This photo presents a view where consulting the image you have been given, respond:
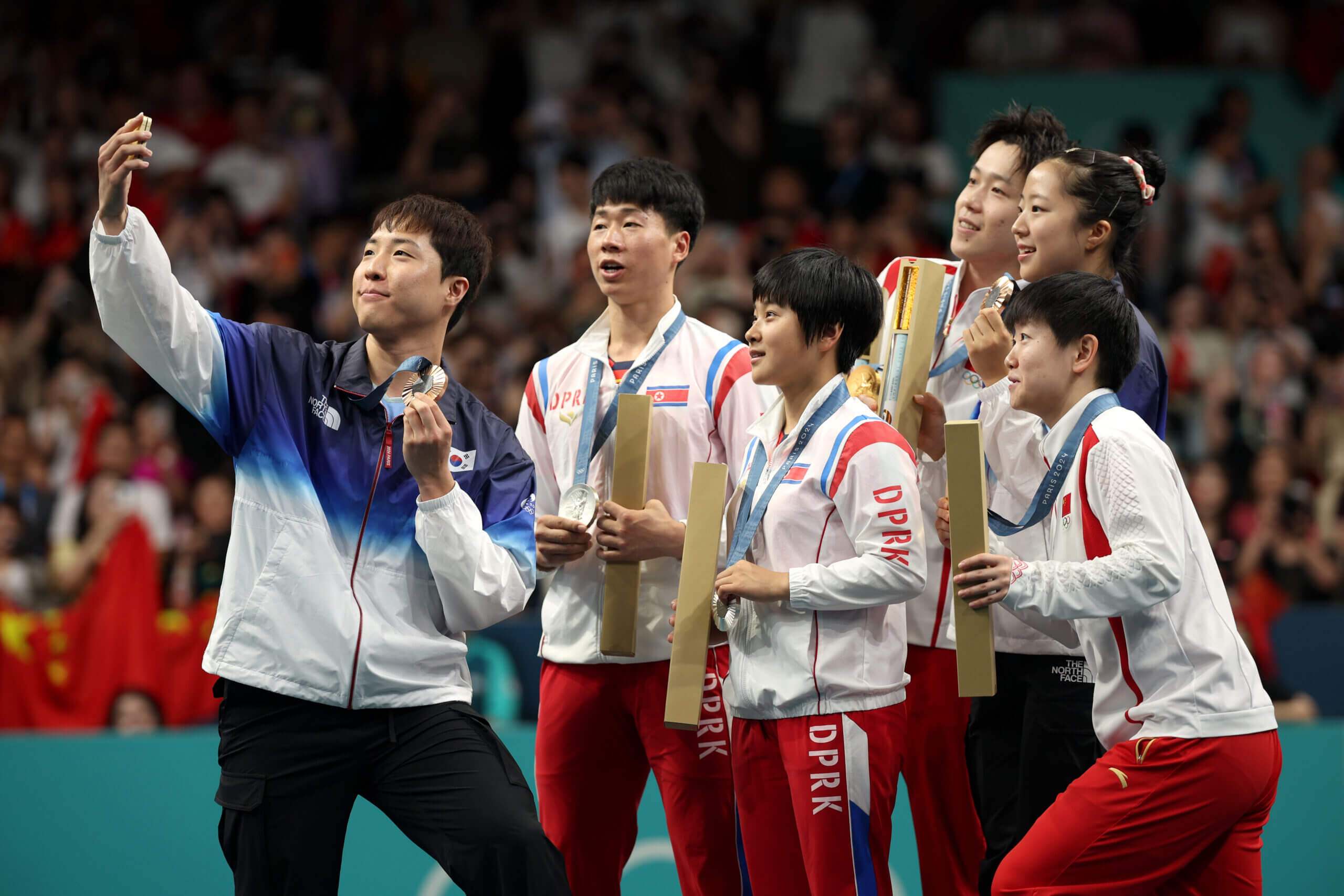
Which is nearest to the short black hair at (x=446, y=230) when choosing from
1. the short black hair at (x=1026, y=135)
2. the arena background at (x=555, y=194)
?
the short black hair at (x=1026, y=135)

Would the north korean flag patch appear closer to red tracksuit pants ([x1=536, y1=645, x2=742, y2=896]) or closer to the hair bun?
red tracksuit pants ([x1=536, y1=645, x2=742, y2=896])

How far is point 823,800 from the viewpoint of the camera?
3.54m

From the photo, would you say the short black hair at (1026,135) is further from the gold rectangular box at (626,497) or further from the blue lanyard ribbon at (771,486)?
the gold rectangular box at (626,497)

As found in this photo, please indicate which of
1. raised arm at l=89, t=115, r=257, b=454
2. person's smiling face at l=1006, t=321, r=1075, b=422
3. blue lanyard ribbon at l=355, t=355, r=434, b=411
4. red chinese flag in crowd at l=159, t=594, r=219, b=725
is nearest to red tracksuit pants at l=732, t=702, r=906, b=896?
person's smiling face at l=1006, t=321, r=1075, b=422

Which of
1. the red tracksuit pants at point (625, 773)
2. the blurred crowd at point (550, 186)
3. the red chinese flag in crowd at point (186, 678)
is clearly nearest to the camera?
the red tracksuit pants at point (625, 773)

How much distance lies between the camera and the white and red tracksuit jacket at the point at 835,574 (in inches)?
140

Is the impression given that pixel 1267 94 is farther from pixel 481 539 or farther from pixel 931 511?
pixel 481 539

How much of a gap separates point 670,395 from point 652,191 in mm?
630

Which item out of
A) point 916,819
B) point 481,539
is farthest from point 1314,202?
point 481,539

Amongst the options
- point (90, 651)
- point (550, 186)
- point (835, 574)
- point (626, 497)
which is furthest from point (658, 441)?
point (550, 186)

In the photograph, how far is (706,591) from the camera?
3740mm

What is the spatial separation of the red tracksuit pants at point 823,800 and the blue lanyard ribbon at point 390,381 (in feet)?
4.10

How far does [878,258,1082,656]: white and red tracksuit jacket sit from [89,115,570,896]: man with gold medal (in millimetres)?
1164

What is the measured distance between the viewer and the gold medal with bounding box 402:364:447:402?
142 inches
